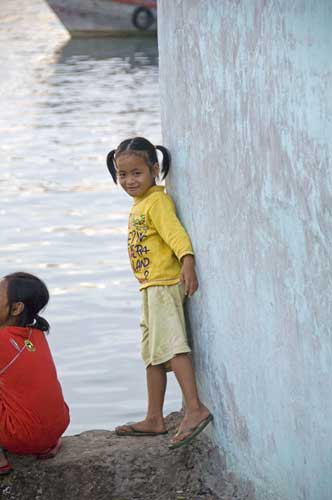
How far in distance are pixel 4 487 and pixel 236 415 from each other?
0.92m

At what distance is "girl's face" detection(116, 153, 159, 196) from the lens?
14.8 ft

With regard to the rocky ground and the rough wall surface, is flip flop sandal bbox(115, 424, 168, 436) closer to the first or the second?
the rocky ground

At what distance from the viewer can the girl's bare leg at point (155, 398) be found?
4.59 m

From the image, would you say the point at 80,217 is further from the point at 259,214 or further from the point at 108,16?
the point at 108,16

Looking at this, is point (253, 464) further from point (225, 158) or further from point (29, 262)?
point (29, 262)

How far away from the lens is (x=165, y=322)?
14.6ft

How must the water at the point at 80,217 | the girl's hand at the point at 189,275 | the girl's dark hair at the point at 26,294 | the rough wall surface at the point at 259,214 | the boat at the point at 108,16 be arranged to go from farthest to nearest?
the boat at the point at 108,16
the water at the point at 80,217
the girl's dark hair at the point at 26,294
the girl's hand at the point at 189,275
the rough wall surface at the point at 259,214

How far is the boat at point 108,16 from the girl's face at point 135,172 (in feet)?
85.7

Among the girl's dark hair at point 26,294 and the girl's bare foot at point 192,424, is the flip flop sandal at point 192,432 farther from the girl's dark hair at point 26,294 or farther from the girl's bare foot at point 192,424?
the girl's dark hair at point 26,294

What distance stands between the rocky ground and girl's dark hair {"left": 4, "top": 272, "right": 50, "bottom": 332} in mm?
517

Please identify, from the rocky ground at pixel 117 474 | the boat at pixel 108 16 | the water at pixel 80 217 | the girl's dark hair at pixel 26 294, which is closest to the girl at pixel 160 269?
the rocky ground at pixel 117 474

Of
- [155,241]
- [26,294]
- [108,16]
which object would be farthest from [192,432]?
[108,16]

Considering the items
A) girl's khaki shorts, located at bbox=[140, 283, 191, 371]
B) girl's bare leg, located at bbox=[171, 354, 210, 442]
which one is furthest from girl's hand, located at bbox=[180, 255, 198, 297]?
girl's bare leg, located at bbox=[171, 354, 210, 442]

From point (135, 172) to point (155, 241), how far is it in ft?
0.85
